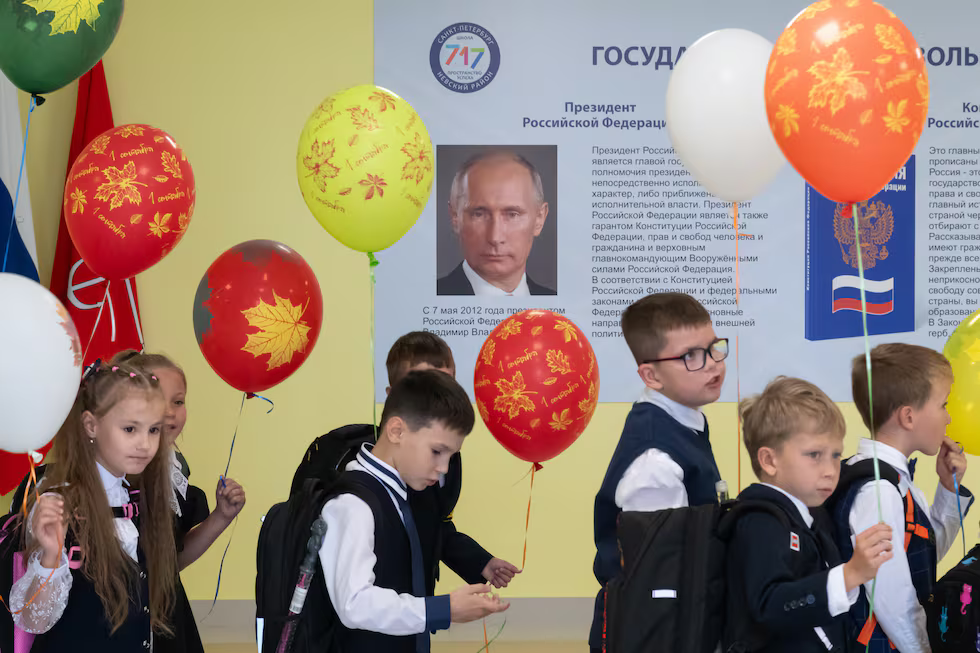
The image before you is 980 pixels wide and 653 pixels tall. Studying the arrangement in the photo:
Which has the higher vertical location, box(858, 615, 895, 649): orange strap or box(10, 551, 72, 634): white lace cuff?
box(10, 551, 72, 634): white lace cuff

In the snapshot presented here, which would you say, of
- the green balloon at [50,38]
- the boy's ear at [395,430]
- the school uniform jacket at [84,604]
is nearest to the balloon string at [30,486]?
the school uniform jacket at [84,604]

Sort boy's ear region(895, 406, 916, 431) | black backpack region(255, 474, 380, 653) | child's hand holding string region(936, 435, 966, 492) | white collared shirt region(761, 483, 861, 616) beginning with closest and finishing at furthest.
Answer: white collared shirt region(761, 483, 861, 616) < black backpack region(255, 474, 380, 653) < boy's ear region(895, 406, 916, 431) < child's hand holding string region(936, 435, 966, 492)

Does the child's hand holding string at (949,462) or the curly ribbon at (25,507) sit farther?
the child's hand holding string at (949,462)

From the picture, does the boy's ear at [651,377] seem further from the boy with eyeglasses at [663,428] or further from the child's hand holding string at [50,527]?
the child's hand holding string at [50,527]

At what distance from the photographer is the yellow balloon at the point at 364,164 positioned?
8.81ft

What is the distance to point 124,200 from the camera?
263 centimetres

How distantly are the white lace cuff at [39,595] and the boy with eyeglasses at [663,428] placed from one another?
111 centimetres

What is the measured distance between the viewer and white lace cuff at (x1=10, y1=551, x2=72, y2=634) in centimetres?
205

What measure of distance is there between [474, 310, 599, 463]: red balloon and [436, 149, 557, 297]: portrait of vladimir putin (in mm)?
1695

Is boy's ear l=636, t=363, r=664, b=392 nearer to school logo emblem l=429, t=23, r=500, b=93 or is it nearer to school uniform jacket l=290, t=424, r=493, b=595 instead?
school uniform jacket l=290, t=424, r=493, b=595

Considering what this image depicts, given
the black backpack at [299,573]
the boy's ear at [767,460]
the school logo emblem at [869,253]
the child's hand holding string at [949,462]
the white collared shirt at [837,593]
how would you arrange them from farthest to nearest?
the school logo emblem at [869,253]
the child's hand holding string at [949,462]
the boy's ear at [767,460]
the black backpack at [299,573]
the white collared shirt at [837,593]

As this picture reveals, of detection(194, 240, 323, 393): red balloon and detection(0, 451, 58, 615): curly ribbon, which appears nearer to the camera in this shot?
detection(0, 451, 58, 615): curly ribbon

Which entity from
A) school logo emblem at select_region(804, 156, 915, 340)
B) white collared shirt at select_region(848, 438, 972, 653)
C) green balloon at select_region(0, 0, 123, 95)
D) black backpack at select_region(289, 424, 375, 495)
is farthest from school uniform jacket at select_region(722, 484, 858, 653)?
school logo emblem at select_region(804, 156, 915, 340)

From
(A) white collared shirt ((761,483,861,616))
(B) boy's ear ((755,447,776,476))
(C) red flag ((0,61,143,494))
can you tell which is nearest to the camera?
(A) white collared shirt ((761,483,861,616))
